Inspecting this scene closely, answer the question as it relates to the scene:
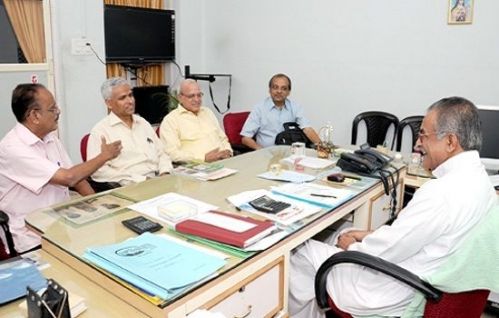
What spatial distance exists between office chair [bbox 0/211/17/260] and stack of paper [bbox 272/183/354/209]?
47.5 inches

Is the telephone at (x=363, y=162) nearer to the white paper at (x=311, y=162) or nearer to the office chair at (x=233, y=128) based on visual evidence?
the white paper at (x=311, y=162)

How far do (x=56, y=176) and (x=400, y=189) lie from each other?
1.94 metres

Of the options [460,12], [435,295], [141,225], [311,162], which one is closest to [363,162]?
[311,162]

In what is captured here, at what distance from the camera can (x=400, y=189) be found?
261cm

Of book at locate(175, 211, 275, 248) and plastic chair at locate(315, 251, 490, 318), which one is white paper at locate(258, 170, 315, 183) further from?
plastic chair at locate(315, 251, 490, 318)

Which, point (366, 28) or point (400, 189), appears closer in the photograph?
point (400, 189)

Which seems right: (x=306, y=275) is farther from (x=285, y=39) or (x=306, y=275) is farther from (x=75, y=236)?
(x=285, y=39)

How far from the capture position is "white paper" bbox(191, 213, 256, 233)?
4.75ft

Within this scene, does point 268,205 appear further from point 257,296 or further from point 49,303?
point 49,303

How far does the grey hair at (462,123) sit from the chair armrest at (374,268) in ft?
1.70

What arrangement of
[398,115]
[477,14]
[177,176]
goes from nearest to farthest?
[177,176] < [477,14] < [398,115]

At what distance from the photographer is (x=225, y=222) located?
151 centimetres

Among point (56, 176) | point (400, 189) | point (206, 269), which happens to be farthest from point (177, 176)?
point (400, 189)

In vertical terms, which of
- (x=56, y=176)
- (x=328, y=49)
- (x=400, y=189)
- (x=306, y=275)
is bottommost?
(x=306, y=275)
